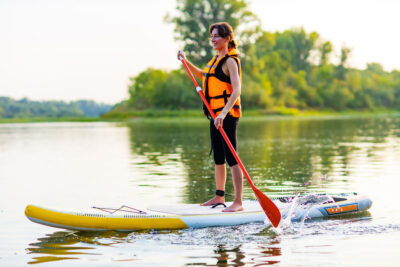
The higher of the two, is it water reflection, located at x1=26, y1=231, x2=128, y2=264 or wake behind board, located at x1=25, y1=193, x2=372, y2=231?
wake behind board, located at x1=25, y1=193, x2=372, y2=231

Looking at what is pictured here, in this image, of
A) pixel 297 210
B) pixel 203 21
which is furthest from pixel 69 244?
pixel 203 21

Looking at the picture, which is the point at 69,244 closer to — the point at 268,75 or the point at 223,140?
the point at 223,140

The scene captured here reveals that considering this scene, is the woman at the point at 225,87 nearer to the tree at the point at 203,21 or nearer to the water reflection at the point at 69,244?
the water reflection at the point at 69,244

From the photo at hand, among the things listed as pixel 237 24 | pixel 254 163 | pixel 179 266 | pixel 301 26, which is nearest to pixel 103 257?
pixel 179 266

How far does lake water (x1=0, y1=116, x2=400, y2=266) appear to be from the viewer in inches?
205

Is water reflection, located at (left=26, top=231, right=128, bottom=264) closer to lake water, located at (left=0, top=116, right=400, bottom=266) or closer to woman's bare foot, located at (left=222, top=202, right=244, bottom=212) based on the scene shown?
lake water, located at (left=0, top=116, right=400, bottom=266)

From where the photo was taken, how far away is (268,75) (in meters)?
79.6

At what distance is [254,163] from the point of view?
13125mm

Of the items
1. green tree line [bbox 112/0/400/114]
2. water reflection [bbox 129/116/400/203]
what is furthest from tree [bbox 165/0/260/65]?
water reflection [bbox 129/116/400/203]

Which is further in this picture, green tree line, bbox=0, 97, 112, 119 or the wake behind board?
green tree line, bbox=0, 97, 112, 119

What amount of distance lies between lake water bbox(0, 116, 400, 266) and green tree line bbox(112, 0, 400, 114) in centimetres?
4878

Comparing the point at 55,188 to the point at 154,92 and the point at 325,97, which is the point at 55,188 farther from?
the point at 325,97

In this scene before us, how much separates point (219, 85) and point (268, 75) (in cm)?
7412

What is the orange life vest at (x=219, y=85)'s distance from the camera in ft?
21.1
